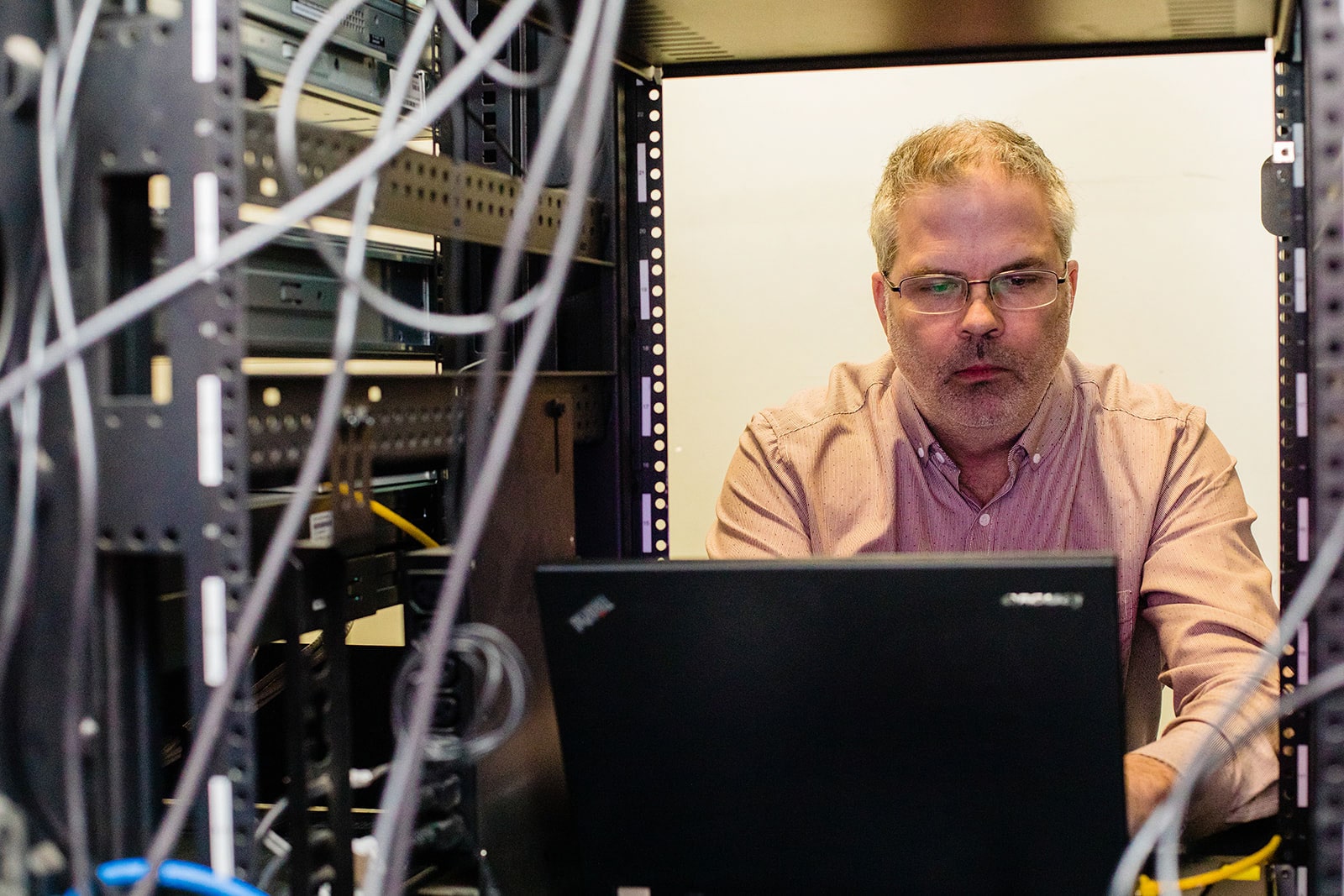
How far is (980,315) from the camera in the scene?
5.01 ft

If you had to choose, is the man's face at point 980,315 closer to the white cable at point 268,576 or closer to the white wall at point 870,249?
the white wall at point 870,249

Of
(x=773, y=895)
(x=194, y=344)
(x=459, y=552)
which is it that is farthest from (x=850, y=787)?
(x=194, y=344)

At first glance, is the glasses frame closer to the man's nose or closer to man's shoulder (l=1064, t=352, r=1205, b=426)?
the man's nose

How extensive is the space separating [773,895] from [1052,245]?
3.39ft

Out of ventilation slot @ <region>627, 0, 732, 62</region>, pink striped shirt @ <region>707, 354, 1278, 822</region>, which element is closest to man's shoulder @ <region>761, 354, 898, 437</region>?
pink striped shirt @ <region>707, 354, 1278, 822</region>

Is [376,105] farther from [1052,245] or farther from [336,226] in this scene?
[1052,245]

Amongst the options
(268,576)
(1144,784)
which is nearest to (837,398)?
(1144,784)

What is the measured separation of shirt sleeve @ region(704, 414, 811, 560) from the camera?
1.65 m

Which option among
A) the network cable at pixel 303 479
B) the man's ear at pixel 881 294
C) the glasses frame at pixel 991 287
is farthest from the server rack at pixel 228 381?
the man's ear at pixel 881 294

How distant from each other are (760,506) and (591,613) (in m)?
0.95

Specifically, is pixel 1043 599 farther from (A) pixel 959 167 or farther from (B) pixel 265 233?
(A) pixel 959 167

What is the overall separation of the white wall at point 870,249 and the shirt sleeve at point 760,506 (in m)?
0.85

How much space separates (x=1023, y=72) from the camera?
244 cm

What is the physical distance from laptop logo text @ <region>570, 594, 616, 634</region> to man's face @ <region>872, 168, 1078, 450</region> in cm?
92
